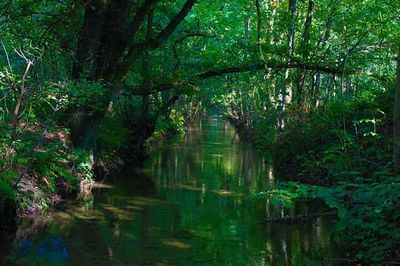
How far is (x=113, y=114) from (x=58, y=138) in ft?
27.4

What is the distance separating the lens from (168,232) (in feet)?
33.6

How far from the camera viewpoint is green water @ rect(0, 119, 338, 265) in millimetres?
8484

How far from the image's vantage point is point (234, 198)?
14.0m

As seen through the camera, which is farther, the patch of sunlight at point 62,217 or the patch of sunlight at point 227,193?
the patch of sunlight at point 227,193

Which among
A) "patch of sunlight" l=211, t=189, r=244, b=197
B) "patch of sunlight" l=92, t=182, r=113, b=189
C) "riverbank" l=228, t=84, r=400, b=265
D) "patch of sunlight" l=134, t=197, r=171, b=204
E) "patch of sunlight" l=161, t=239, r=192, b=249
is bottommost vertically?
"patch of sunlight" l=161, t=239, r=192, b=249

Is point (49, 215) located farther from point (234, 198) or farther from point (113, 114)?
point (113, 114)

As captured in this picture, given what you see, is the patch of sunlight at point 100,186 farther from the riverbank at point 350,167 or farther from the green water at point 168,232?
the riverbank at point 350,167

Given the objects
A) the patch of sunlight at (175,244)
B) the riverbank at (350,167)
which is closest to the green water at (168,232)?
the patch of sunlight at (175,244)

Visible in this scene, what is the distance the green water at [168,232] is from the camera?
27.8 ft

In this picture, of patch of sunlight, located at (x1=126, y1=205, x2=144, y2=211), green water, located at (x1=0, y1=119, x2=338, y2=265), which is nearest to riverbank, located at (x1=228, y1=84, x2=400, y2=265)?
green water, located at (x1=0, y1=119, x2=338, y2=265)

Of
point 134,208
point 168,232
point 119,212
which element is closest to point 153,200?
point 134,208

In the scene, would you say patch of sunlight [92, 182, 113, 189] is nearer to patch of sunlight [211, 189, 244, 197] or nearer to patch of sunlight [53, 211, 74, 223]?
patch of sunlight [211, 189, 244, 197]

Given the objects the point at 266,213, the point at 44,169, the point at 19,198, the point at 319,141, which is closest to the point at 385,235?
the point at 266,213

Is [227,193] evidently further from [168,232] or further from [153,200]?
[168,232]
